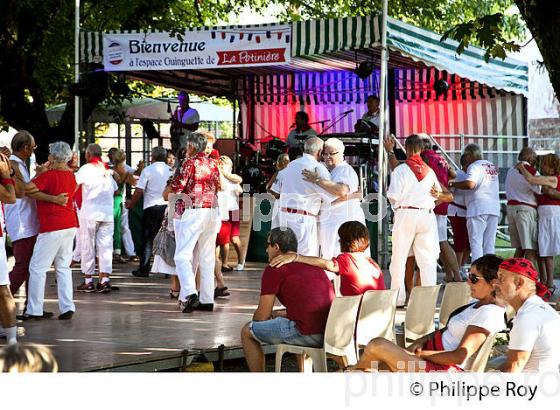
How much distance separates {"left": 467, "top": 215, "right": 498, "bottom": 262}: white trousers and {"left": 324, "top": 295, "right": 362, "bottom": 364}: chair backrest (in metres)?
6.15

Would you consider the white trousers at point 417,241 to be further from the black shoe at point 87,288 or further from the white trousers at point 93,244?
the black shoe at point 87,288

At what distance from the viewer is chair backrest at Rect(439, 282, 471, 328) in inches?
324

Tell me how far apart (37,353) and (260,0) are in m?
21.2

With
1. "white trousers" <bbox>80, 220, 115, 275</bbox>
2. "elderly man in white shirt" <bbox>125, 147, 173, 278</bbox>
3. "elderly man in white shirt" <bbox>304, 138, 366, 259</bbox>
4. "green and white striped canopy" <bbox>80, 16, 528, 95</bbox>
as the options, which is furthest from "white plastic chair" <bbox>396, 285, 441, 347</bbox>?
"elderly man in white shirt" <bbox>125, 147, 173, 278</bbox>

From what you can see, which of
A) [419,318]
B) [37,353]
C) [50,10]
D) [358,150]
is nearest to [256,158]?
[358,150]

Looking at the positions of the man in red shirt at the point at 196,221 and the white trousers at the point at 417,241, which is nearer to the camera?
the man in red shirt at the point at 196,221

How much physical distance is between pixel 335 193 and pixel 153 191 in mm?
3604

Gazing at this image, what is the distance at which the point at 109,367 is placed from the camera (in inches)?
308

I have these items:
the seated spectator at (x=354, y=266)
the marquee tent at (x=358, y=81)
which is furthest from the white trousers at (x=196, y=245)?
the marquee tent at (x=358, y=81)

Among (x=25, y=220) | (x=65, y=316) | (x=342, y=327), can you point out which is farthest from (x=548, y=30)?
(x=65, y=316)

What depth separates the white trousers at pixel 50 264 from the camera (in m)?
10.0

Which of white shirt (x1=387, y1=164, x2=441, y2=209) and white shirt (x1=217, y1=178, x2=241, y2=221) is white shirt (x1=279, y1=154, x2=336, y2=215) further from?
white shirt (x1=217, y1=178, x2=241, y2=221)

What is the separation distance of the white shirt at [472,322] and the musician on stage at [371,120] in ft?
32.7

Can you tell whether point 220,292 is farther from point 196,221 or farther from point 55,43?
point 55,43
